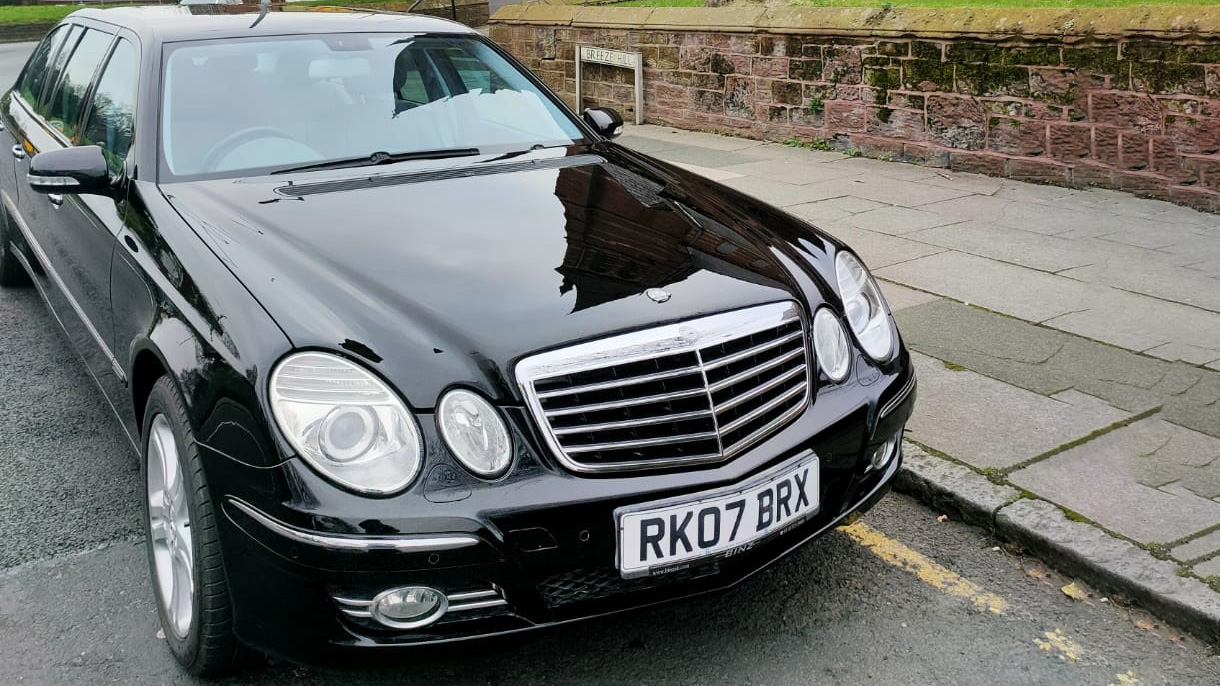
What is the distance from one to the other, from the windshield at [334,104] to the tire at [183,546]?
981mm

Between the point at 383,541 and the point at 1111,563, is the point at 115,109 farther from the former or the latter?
the point at 1111,563

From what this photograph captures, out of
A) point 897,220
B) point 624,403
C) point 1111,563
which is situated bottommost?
point 1111,563

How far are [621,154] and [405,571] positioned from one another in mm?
2226

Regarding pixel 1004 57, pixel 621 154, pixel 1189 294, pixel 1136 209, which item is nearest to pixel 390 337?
pixel 621 154

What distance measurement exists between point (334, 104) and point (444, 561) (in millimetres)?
2118

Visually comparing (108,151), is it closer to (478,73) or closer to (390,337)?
(478,73)

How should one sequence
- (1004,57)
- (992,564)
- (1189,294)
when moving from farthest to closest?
1. (1004,57)
2. (1189,294)
3. (992,564)

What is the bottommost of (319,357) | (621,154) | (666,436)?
(666,436)

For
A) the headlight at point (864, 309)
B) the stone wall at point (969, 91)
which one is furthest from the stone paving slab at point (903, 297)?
the stone wall at point (969, 91)

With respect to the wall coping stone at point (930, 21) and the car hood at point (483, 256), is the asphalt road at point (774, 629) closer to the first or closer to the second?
the car hood at point (483, 256)

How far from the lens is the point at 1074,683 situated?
2.88 metres

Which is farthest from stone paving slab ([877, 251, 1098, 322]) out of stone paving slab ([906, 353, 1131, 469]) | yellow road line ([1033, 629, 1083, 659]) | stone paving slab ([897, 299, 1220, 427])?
yellow road line ([1033, 629, 1083, 659])

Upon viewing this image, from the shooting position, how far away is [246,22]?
14.0ft

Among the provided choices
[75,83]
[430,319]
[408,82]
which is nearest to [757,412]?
[430,319]
